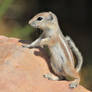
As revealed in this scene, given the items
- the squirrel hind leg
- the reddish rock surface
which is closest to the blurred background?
the reddish rock surface

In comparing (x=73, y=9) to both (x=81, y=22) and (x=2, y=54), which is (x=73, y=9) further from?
(x=2, y=54)

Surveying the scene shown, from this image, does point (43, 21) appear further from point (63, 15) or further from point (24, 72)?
point (63, 15)

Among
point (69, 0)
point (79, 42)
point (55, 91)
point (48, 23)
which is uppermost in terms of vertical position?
point (48, 23)

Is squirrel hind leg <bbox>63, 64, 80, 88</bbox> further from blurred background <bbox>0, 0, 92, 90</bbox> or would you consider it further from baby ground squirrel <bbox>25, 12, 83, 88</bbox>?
blurred background <bbox>0, 0, 92, 90</bbox>

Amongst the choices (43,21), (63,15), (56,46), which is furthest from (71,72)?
(63,15)

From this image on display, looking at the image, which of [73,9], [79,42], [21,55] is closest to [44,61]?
[21,55]

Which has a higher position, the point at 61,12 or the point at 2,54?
the point at 2,54

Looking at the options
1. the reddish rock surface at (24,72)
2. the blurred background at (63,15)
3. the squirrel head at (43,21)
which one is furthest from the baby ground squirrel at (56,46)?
the blurred background at (63,15)
